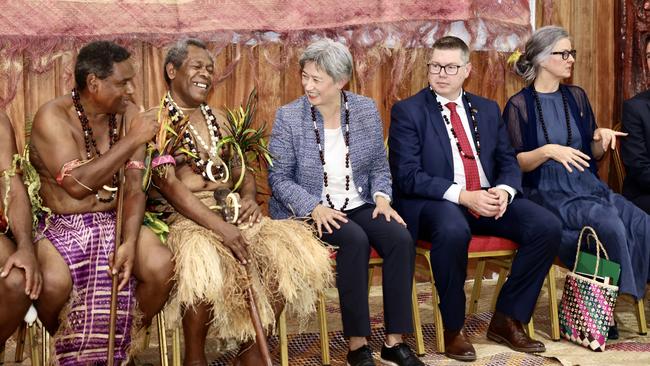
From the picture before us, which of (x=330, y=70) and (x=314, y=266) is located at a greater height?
(x=330, y=70)

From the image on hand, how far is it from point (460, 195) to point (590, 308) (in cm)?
84

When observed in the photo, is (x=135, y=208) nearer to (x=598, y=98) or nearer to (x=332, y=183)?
(x=332, y=183)

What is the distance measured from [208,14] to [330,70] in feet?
3.09

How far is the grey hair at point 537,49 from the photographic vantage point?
522 cm

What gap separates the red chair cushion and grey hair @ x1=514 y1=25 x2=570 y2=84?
1.10 m

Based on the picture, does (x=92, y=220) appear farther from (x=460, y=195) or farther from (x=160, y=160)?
(x=460, y=195)

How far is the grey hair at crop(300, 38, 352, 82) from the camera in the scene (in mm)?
4531

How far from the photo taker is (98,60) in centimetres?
384

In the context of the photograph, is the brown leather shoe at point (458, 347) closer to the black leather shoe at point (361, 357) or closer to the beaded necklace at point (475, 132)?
the black leather shoe at point (361, 357)

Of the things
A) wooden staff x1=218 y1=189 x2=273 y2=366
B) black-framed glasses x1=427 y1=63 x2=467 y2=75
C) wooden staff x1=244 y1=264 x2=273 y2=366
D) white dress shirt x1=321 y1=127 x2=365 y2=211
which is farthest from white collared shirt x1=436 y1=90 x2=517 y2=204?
wooden staff x1=244 y1=264 x2=273 y2=366

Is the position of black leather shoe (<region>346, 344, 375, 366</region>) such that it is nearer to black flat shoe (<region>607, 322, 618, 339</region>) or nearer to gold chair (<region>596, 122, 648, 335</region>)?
black flat shoe (<region>607, 322, 618, 339</region>)

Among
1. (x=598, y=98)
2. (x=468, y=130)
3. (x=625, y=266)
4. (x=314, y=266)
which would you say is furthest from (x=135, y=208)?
(x=598, y=98)

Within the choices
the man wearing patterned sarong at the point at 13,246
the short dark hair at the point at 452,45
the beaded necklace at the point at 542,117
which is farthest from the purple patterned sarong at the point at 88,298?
the beaded necklace at the point at 542,117

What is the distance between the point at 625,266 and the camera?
4.76m
